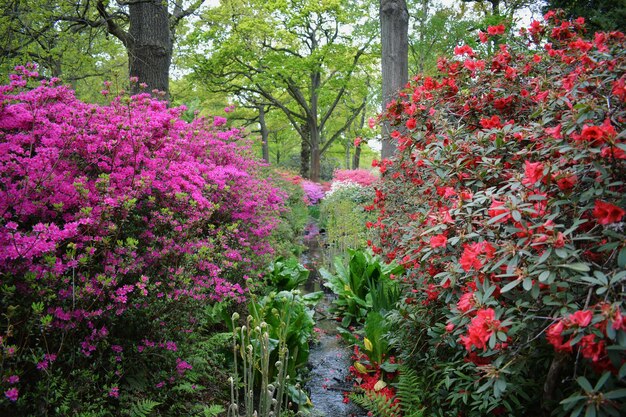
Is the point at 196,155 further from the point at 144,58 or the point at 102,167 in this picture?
the point at 144,58

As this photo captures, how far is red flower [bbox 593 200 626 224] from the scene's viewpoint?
4.54 feet

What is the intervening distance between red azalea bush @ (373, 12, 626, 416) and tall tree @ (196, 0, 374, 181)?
1363cm

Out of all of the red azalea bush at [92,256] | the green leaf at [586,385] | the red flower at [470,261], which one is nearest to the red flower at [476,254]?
the red flower at [470,261]

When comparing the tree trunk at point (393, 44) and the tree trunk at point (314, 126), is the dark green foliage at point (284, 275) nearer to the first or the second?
the tree trunk at point (393, 44)

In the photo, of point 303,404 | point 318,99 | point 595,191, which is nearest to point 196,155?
point 303,404

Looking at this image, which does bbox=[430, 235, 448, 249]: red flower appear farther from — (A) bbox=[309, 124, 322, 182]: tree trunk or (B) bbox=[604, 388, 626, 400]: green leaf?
(A) bbox=[309, 124, 322, 182]: tree trunk

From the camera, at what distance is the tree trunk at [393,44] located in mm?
6973

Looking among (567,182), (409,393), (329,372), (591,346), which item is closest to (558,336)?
(591,346)

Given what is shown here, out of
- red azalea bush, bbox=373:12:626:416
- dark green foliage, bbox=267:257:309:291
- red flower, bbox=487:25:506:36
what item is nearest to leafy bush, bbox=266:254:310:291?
dark green foliage, bbox=267:257:309:291

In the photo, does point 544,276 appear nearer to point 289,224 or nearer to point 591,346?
point 591,346

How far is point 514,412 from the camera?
6.17 feet

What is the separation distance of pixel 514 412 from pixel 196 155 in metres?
3.33

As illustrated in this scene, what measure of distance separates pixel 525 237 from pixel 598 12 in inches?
341

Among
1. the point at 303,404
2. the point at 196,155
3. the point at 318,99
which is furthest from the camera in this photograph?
the point at 318,99
